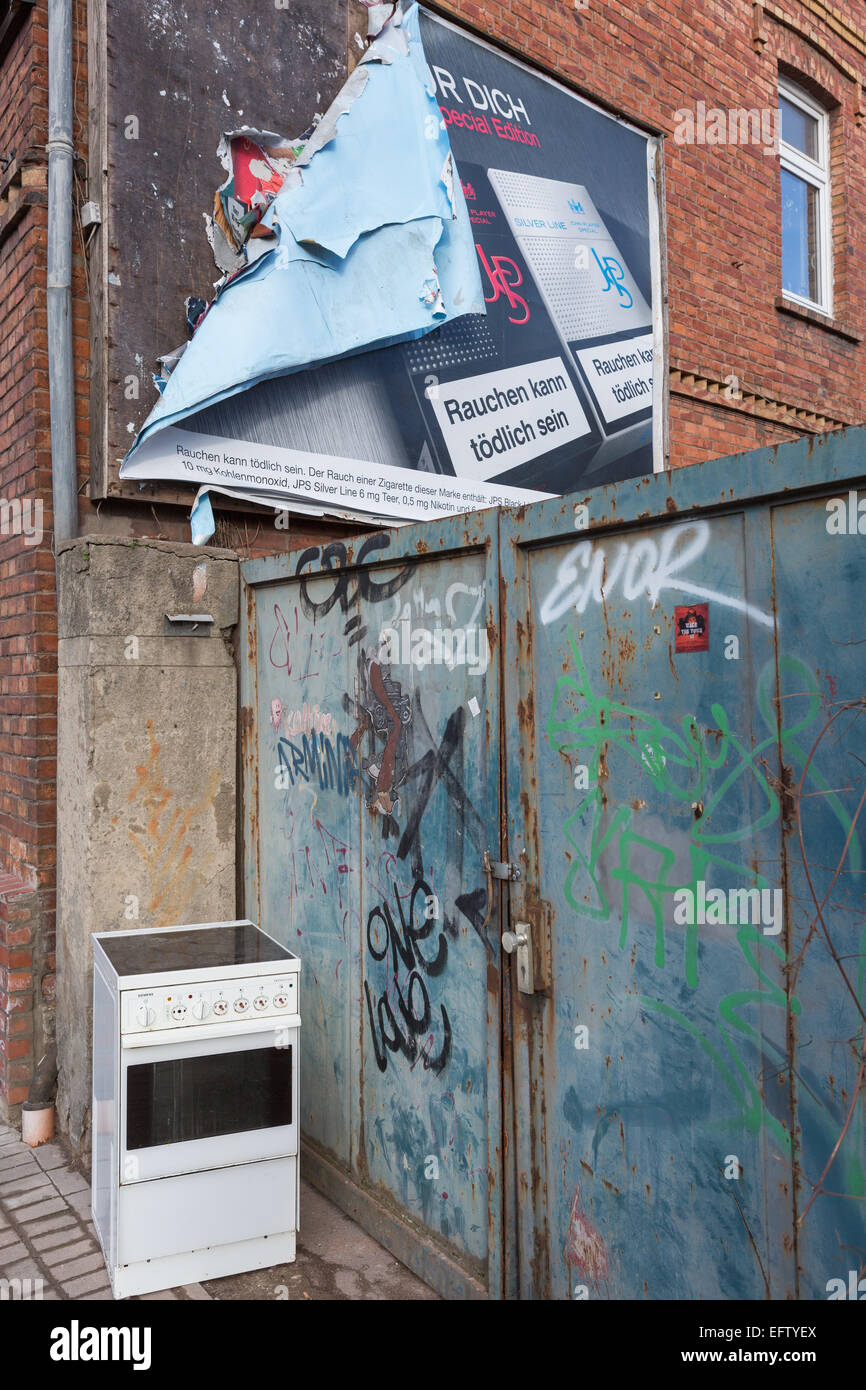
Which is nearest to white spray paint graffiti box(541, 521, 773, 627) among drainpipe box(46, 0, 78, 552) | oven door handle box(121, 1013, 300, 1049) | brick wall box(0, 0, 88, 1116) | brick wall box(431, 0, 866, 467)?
oven door handle box(121, 1013, 300, 1049)

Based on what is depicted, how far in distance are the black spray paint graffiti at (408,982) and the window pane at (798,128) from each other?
24.7ft

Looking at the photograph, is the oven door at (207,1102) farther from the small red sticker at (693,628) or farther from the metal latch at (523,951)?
the small red sticker at (693,628)

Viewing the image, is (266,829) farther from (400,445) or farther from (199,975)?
(400,445)

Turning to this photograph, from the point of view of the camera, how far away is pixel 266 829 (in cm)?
412

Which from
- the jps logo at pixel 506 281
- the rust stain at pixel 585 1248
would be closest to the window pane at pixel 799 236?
the jps logo at pixel 506 281

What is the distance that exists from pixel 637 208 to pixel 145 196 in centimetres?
364

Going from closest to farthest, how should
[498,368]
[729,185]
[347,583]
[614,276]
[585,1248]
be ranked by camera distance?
1. [585,1248]
2. [347,583]
3. [498,368]
4. [614,276]
5. [729,185]

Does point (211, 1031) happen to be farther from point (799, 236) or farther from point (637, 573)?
point (799, 236)

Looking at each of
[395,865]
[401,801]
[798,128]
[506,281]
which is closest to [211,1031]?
[395,865]

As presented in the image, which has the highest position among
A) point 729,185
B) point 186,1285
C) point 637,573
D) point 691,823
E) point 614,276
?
point 729,185

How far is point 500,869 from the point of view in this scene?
9.09 feet

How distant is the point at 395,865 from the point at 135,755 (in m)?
1.30

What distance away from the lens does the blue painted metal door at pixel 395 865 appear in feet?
9.48

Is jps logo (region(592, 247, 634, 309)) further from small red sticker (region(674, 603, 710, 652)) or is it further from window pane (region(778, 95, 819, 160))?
small red sticker (region(674, 603, 710, 652))
